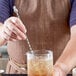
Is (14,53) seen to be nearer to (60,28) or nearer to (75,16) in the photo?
(60,28)

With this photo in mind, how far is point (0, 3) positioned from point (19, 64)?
417 mm

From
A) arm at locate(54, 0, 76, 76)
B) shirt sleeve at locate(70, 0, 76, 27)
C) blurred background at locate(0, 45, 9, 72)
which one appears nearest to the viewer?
arm at locate(54, 0, 76, 76)

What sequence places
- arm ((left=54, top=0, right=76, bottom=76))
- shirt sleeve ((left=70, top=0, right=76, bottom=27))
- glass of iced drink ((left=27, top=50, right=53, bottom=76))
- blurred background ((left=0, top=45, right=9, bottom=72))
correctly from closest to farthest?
glass of iced drink ((left=27, top=50, right=53, bottom=76)), arm ((left=54, top=0, right=76, bottom=76)), shirt sleeve ((left=70, top=0, right=76, bottom=27)), blurred background ((left=0, top=45, right=9, bottom=72))

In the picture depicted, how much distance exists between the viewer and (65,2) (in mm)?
Answer: 2025

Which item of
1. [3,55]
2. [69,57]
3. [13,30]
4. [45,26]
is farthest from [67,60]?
[3,55]

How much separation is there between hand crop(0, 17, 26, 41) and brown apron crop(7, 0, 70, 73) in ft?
0.99

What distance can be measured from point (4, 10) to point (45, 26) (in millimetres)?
286

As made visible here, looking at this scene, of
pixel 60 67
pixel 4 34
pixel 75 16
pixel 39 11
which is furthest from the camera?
pixel 39 11

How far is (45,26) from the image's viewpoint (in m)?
2.00

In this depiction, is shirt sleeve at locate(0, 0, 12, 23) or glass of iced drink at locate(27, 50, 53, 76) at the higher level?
shirt sleeve at locate(0, 0, 12, 23)

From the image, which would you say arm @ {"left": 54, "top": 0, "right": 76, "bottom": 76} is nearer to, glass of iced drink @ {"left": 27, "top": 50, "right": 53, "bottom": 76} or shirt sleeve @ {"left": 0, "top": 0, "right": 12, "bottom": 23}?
glass of iced drink @ {"left": 27, "top": 50, "right": 53, "bottom": 76}

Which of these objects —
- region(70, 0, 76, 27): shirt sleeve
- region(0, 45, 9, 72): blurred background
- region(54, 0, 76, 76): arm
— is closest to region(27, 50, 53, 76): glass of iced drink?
region(54, 0, 76, 76): arm

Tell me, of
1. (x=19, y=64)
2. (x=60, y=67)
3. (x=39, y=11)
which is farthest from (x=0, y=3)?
(x=60, y=67)

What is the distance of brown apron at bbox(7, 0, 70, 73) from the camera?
1991 mm
